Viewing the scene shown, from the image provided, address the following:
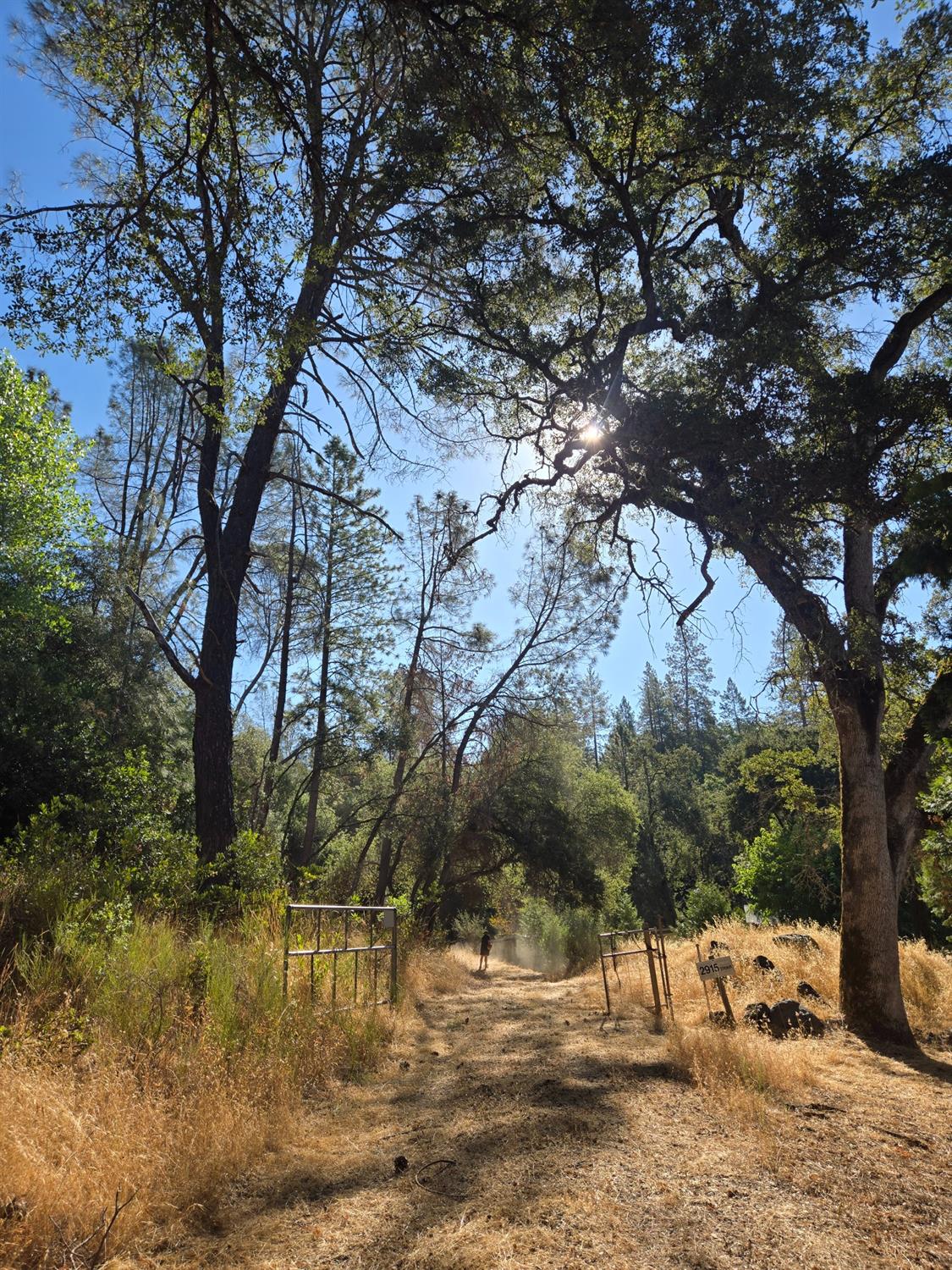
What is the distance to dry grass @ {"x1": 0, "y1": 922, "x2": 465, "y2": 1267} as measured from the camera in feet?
8.37

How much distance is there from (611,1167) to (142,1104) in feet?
7.49

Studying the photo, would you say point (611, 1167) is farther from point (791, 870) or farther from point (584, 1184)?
point (791, 870)

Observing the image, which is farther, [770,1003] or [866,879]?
[770,1003]

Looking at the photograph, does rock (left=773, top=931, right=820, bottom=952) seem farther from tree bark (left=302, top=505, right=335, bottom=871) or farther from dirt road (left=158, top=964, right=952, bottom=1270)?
tree bark (left=302, top=505, right=335, bottom=871)

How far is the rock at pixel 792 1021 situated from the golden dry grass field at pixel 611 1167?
0.52m

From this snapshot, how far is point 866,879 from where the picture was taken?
745cm

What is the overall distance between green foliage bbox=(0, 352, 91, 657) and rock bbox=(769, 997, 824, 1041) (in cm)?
1211

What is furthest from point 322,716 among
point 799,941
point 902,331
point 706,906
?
point 706,906

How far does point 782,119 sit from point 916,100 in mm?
2935

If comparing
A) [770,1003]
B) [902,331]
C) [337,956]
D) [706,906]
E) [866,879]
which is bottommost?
[706,906]

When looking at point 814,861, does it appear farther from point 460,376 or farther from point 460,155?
point 460,155

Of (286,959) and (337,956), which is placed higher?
(286,959)

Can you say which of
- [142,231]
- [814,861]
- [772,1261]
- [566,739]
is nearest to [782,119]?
[142,231]

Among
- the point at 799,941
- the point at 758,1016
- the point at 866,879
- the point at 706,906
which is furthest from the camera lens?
the point at 706,906
